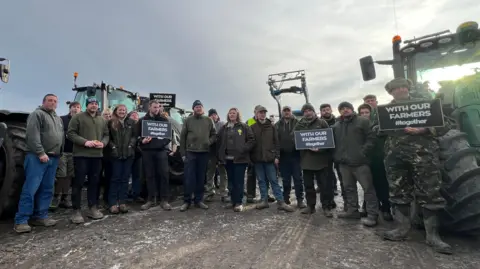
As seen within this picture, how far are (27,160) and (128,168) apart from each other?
142 cm

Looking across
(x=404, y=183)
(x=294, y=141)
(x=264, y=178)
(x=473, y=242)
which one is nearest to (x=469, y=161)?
(x=404, y=183)

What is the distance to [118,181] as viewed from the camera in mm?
4457

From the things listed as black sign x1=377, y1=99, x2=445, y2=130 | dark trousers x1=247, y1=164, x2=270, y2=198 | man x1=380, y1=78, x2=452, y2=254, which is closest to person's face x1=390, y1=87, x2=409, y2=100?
man x1=380, y1=78, x2=452, y2=254

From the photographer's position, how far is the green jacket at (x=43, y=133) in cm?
347

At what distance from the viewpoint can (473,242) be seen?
2.82 m

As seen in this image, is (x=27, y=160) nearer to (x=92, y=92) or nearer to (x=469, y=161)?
(x=92, y=92)

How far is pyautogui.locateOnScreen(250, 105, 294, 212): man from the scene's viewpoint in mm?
4719

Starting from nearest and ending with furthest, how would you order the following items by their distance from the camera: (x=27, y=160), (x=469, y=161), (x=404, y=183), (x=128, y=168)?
1. (x=469, y=161)
2. (x=404, y=183)
3. (x=27, y=160)
4. (x=128, y=168)

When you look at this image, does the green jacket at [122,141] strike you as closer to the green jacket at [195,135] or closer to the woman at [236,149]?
the green jacket at [195,135]

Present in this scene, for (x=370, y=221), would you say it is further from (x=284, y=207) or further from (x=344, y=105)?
(x=344, y=105)

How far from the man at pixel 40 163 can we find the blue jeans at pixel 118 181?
865mm

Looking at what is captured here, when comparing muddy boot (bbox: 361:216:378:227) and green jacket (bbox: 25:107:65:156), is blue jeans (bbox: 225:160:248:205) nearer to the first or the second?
muddy boot (bbox: 361:216:378:227)

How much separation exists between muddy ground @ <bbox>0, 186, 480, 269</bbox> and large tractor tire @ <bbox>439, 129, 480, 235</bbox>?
0.91 feet

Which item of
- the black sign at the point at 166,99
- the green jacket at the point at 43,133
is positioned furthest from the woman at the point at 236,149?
the black sign at the point at 166,99
